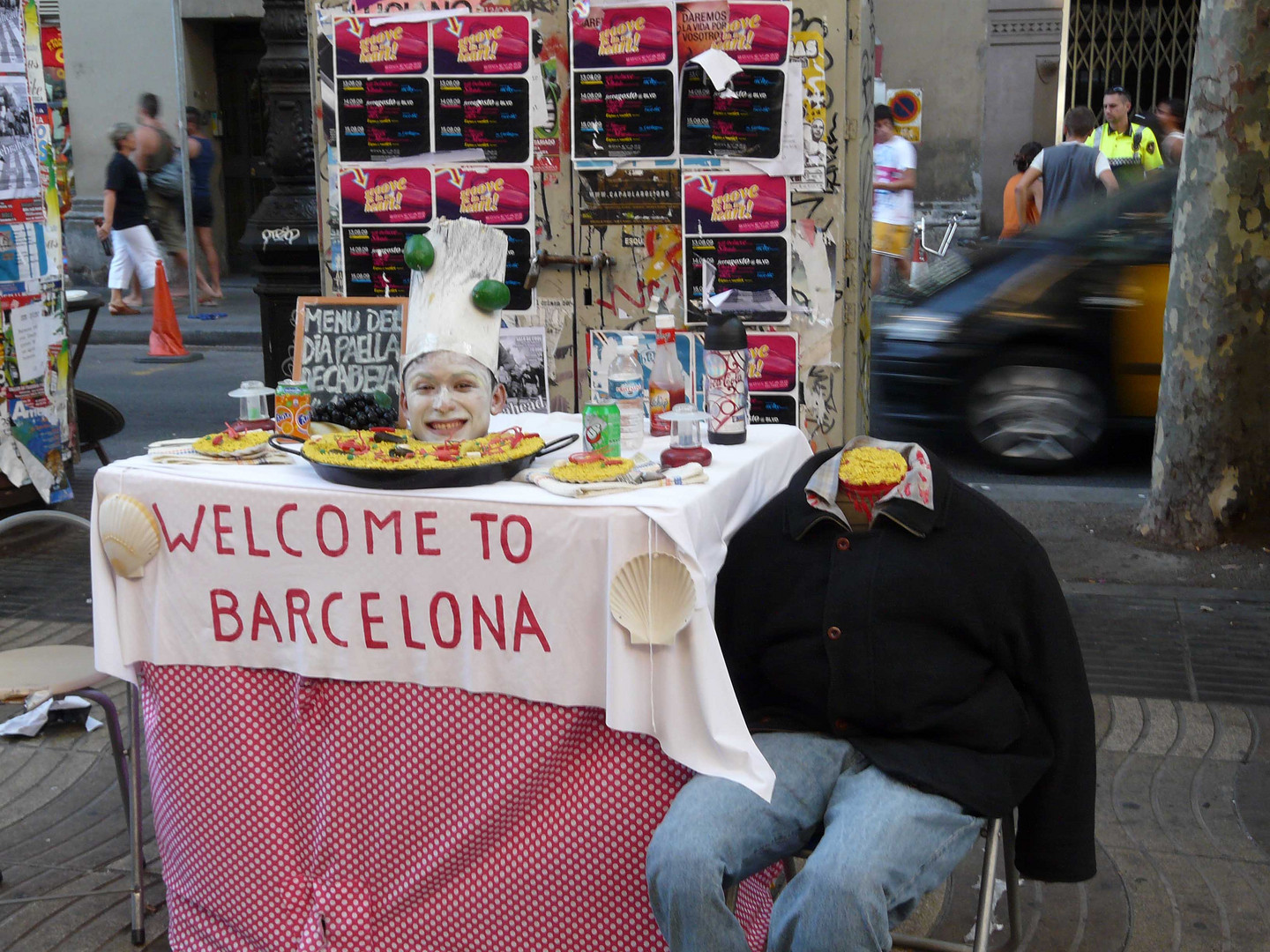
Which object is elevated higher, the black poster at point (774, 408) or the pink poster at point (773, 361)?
the pink poster at point (773, 361)

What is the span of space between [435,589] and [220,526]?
0.50 m

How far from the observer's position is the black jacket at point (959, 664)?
2.62 metres

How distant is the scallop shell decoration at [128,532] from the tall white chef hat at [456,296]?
65cm

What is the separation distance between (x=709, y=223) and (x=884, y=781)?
115 inches

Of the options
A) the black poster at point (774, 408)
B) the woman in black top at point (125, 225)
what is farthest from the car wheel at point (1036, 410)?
the woman in black top at point (125, 225)

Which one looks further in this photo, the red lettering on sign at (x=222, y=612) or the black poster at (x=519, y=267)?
the black poster at (x=519, y=267)

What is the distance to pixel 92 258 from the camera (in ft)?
55.3

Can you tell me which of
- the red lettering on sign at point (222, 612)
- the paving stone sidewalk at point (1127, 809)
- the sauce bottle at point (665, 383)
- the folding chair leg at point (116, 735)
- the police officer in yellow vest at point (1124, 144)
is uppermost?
the police officer in yellow vest at point (1124, 144)

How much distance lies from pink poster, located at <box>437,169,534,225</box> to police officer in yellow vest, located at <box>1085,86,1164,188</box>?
7.30 metres

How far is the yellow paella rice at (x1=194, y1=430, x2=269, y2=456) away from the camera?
3207mm

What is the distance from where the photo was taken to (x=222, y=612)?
9.89ft

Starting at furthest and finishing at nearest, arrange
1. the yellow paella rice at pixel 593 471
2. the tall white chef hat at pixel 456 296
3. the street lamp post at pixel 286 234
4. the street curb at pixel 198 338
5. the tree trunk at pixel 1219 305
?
the street curb at pixel 198 338 < the street lamp post at pixel 286 234 < the tree trunk at pixel 1219 305 < the tall white chef hat at pixel 456 296 < the yellow paella rice at pixel 593 471

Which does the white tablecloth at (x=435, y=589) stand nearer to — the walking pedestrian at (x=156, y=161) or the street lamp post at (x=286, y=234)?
the street lamp post at (x=286, y=234)

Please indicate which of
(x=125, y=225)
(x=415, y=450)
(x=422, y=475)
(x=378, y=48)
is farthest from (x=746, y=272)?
(x=125, y=225)
